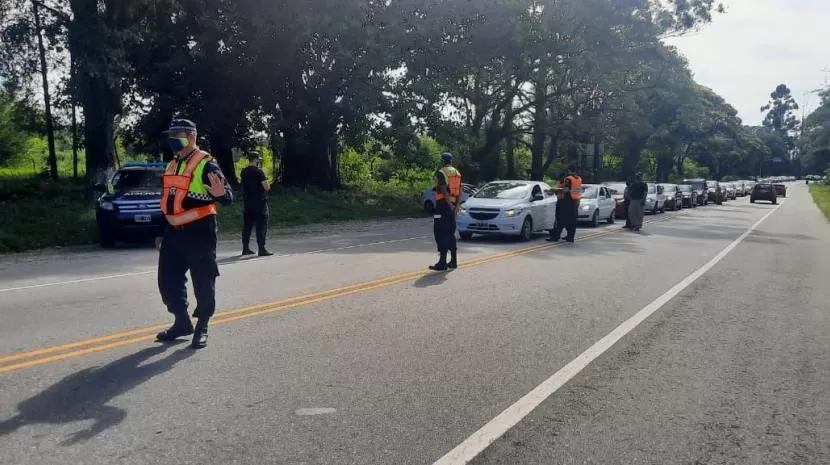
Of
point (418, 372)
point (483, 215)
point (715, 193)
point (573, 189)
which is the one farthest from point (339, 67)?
point (715, 193)

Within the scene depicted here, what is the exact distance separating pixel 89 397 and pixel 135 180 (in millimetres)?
11857

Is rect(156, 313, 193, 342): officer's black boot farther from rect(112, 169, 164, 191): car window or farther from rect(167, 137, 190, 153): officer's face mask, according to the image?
rect(112, 169, 164, 191): car window

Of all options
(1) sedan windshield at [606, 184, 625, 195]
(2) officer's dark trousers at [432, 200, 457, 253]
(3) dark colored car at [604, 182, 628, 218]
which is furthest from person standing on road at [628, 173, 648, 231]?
(2) officer's dark trousers at [432, 200, 457, 253]

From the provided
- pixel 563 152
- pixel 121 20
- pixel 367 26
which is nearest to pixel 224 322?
pixel 121 20

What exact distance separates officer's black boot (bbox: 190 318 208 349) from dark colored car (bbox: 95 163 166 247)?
8941 millimetres

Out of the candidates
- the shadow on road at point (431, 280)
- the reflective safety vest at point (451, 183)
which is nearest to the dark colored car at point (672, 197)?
the reflective safety vest at point (451, 183)

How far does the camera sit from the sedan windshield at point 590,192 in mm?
23797

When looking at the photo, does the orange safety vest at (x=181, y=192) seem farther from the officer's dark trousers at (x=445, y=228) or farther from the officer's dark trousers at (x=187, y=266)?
the officer's dark trousers at (x=445, y=228)

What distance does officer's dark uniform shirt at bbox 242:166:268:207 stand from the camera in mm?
12898

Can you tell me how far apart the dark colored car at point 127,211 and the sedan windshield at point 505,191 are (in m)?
7.87

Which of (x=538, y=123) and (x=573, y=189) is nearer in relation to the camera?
(x=573, y=189)

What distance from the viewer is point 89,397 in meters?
4.62

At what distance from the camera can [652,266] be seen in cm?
1244

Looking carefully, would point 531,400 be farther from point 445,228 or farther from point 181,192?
point 445,228
